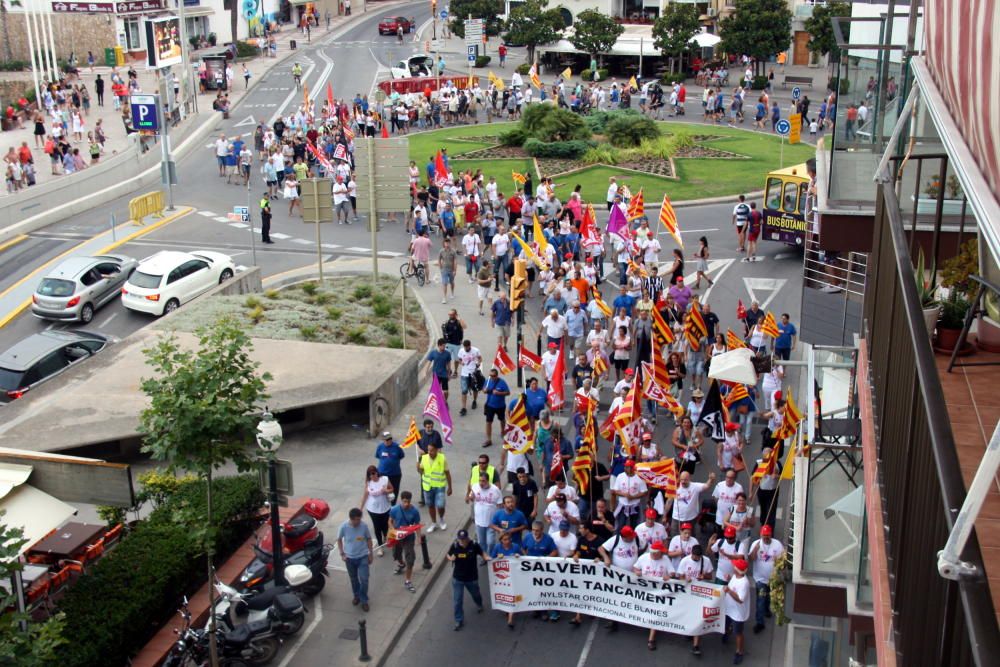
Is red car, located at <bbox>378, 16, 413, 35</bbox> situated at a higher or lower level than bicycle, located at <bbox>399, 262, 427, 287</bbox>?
higher

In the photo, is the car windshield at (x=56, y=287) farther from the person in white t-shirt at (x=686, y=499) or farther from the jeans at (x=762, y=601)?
the jeans at (x=762, y=601)

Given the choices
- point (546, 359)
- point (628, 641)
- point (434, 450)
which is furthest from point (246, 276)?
point (628, 641)

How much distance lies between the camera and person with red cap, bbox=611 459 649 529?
51.6 feet

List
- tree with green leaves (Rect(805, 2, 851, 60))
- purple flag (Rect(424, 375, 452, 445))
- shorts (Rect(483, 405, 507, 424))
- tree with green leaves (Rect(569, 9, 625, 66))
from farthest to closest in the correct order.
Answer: tree with green leaves (Rect(569, 9, 625, 66))
tree with green leaves (Rect(805, 2, 851, 60))
shorts (Rect(483, 405, 507, 424))
purple flag (Rect(424, 375, 452, 445))

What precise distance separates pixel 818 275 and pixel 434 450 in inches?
261

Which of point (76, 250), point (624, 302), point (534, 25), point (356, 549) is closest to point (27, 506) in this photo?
point (356, 549)

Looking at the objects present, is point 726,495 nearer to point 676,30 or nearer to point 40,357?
point 40,357

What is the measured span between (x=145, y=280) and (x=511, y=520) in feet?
51.5

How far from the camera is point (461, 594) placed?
48.0 feet

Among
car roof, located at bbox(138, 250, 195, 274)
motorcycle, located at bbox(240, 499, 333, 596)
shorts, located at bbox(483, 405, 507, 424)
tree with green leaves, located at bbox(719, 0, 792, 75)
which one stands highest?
tree with green leaves, located at bbox(719, 0, 792, 75)

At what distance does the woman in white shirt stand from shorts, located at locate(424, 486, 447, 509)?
545 mm

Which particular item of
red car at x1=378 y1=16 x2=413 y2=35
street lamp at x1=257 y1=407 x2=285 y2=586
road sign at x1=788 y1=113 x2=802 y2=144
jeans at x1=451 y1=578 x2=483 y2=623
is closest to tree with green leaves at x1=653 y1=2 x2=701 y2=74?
road sign at x1=788 y1=113 x2=802 y2=144

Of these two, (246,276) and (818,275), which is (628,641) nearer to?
(818,275)

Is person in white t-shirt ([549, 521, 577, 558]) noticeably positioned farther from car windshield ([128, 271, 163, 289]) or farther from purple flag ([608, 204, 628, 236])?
car windshield ([128, 271, 163, 289])
